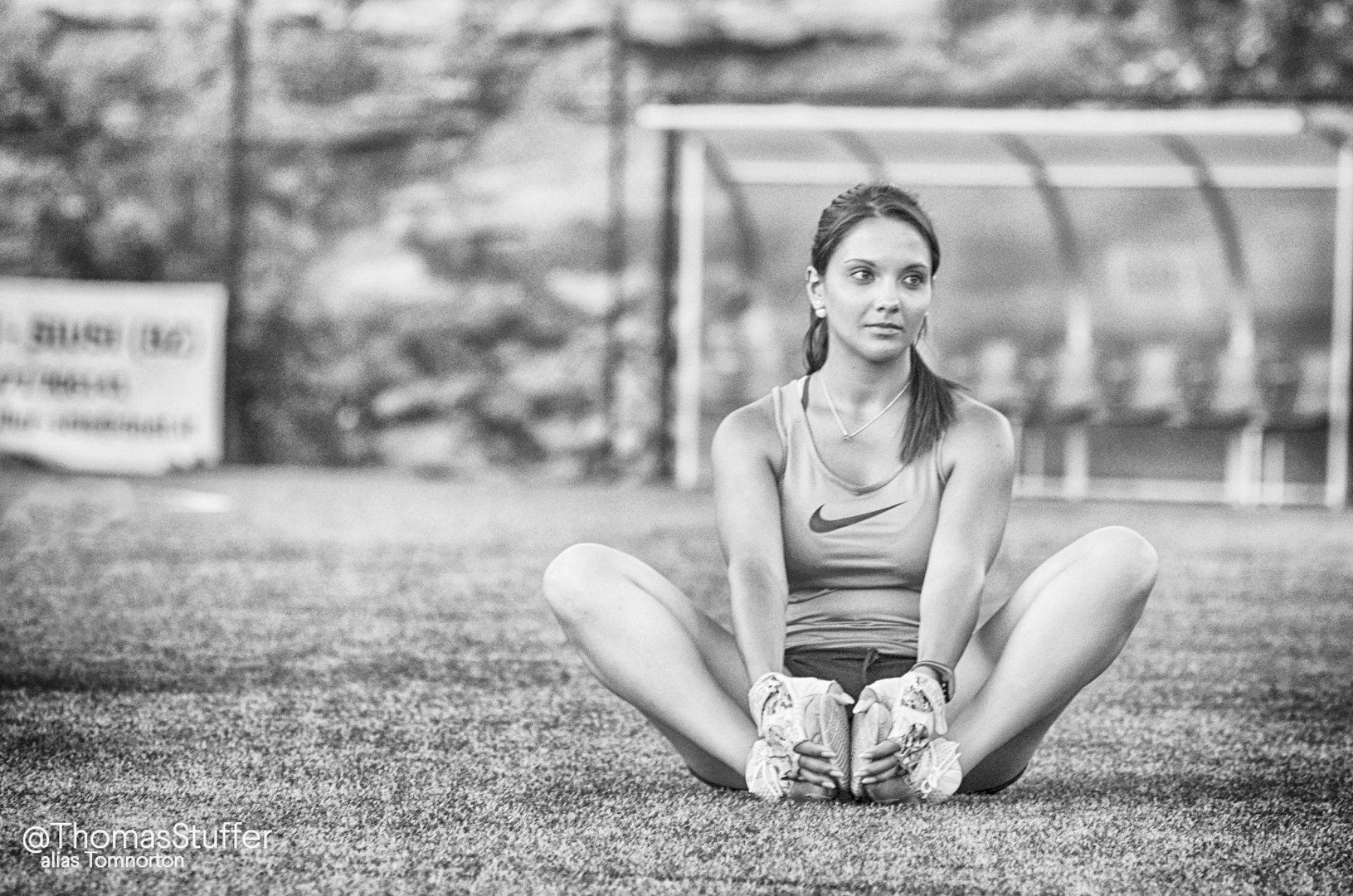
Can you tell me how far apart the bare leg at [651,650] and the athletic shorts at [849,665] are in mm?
114

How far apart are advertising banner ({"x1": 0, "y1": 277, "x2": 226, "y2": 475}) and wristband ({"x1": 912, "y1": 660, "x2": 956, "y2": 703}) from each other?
34.7 feet

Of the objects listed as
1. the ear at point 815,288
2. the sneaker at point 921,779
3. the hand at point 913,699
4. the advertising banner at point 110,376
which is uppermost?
the ear at point 815,288

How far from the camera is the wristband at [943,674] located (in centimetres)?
331

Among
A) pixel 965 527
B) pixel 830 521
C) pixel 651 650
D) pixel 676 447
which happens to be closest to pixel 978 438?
pixel 965 527

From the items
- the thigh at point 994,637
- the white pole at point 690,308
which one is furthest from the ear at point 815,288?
the white pole at point 690,308

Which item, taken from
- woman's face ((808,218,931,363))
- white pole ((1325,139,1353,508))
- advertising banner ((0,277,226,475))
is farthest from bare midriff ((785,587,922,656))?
advertising banner ((0,277,226,475))

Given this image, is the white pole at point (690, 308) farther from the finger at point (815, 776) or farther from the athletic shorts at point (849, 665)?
the finger at point (815, 776)

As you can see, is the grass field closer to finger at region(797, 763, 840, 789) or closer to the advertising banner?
finger at region(797, 763, 840, 789)

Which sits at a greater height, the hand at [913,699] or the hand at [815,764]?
the hand at [913,699]

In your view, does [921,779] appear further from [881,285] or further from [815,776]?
[881,285]

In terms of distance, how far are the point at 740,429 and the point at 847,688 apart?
1.74 feet

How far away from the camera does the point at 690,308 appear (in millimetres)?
13133

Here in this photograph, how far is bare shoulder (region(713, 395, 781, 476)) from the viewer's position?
3633 millimetres

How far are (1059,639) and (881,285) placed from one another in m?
0.72
